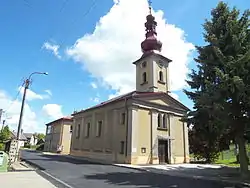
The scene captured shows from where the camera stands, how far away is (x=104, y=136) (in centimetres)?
2873

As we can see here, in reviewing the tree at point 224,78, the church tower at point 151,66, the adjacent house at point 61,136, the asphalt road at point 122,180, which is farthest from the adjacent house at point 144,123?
the adjacent house at point 61,136

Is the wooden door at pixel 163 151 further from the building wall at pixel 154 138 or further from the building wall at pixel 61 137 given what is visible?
the building wall at pixel 61 137

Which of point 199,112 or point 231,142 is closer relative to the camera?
point 199,112

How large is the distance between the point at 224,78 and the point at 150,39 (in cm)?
1976

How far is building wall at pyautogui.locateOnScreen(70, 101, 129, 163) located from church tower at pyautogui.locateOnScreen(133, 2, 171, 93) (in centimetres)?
558

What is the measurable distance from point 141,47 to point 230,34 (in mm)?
18225

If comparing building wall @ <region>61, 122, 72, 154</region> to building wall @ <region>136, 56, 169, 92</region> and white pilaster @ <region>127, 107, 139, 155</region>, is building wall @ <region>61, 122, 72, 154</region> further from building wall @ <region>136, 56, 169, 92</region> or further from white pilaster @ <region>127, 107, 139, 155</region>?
white pilaster @ <region>127, 107, 139, 155</region>

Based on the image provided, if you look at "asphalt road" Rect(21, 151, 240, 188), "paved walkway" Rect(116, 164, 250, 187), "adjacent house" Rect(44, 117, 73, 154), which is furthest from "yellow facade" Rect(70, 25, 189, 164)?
"adjacent house" Rect(44, 117, 73, 154)

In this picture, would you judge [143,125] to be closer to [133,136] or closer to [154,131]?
[154,131]

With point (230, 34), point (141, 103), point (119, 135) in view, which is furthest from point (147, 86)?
point (230, 34)

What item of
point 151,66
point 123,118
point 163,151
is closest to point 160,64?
point 151,66

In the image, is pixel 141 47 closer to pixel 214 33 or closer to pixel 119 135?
pixel 119 135

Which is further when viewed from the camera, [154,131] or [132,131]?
[154,131]

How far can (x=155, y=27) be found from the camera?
33125mm
